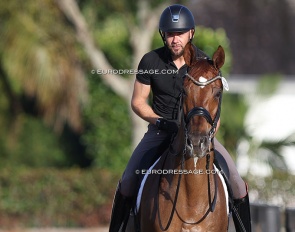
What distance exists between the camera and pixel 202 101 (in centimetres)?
738

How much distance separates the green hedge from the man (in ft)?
38.1

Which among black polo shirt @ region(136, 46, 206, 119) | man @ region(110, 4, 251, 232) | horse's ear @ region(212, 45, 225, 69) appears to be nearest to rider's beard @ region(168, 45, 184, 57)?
man @ region(110, 4, 251, 232)

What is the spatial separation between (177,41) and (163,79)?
36 centimetres

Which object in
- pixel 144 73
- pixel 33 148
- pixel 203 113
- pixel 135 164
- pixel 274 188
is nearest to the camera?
pixel 203 113

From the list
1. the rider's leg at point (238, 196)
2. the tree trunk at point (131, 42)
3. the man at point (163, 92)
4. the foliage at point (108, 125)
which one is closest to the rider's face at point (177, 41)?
the man at point (163, 92)

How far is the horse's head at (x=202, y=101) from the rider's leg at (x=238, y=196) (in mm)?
1220

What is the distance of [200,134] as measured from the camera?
23.7ft

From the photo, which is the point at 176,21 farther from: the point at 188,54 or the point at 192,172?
the point at 192,172

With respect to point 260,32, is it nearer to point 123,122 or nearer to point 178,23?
point 123,122

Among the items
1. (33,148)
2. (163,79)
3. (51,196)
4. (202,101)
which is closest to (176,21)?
(163,79)

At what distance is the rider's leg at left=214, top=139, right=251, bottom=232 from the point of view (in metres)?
8.70

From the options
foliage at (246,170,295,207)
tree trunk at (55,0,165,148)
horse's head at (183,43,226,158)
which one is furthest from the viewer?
tree trunk at (55,0,165,148)

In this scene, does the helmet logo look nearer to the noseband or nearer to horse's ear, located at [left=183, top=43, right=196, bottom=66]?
horse's ear, located at [left=183, top=43, right=196, bottom=66]

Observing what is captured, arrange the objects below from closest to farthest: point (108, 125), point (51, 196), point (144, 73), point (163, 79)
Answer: point (163, 79)
point (144, 73)
point (51, 196)
point (108, 125)
